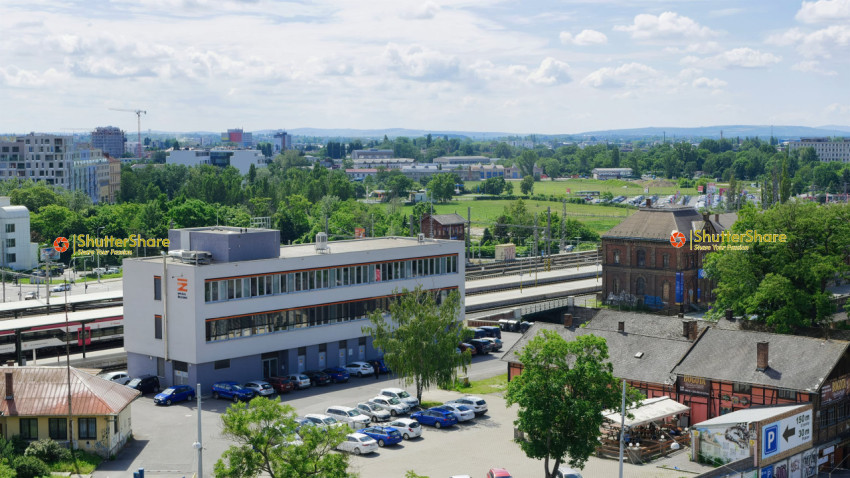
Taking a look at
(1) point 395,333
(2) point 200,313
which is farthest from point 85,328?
(1) point 395,333

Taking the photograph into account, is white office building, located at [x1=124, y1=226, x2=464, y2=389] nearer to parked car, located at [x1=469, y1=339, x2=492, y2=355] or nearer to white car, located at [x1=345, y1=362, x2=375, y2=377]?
white car, located at [x1=345, y1=362, x2=375, y2=377]

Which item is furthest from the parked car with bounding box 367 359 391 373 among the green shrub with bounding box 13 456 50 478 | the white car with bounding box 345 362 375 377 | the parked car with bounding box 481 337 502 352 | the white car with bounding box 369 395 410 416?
the green shrub with bounding box 13 456 50 478

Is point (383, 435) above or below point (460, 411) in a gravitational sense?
above

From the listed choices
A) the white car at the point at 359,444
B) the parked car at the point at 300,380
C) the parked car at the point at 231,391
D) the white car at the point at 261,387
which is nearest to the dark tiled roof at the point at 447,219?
the parked car at the point at 300,380

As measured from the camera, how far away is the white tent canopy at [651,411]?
4806cm

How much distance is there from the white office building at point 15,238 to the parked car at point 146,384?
7520cm

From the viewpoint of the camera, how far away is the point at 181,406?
56.4 meters

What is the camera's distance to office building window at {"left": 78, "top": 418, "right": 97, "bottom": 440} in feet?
153

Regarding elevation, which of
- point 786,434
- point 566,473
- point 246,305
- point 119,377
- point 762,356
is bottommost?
point 566,473

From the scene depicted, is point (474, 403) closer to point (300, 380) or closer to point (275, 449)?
point (300, 380)

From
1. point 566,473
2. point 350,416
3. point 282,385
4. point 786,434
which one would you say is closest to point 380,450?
point 350,416

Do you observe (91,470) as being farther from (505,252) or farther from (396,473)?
(505,252)

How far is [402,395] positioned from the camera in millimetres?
56156

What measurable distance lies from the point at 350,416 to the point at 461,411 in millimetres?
6351
